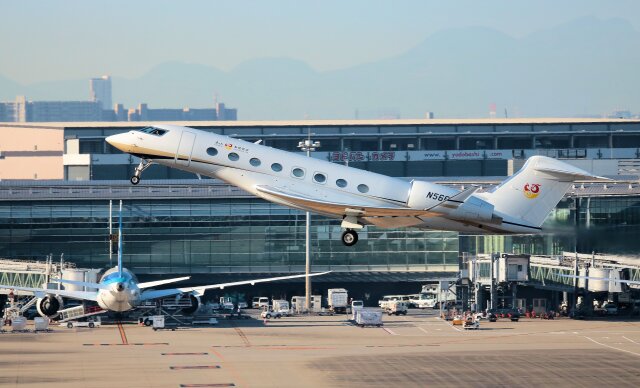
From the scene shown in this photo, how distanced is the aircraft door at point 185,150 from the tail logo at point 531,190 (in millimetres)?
21380

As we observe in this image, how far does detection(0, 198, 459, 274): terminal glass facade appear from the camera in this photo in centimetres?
15025

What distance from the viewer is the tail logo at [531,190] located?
268 feet

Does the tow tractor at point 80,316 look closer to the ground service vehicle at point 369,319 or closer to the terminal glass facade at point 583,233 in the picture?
the ground service vehicle at point 369,319

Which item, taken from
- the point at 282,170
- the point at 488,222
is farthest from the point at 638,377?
the point at 282,170

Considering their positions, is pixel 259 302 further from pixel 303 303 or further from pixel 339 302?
pixel 339 302

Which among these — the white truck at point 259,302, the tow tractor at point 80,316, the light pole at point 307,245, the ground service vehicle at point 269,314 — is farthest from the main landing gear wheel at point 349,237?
the white truck at point 259,302

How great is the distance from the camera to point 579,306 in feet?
452

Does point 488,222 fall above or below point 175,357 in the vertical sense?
above

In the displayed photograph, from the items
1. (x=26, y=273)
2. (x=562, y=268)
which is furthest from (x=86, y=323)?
(x=562, y=268)

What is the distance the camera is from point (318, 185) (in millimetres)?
77000

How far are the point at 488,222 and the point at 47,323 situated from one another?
180ft

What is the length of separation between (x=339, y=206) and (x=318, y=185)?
1.82 meters

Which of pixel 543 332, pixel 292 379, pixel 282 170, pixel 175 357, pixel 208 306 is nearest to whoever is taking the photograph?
pixel 282 170

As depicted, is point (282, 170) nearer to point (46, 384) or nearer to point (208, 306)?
point (46, 384)
